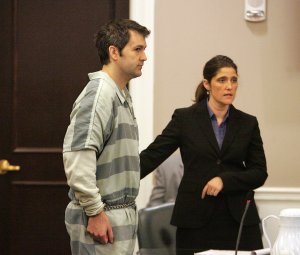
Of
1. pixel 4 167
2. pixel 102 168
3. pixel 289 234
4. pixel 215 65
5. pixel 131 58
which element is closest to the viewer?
pixel 289 234

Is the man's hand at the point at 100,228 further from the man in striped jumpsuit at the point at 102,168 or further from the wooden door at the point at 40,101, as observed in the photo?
the wooden door at the point at 40,101

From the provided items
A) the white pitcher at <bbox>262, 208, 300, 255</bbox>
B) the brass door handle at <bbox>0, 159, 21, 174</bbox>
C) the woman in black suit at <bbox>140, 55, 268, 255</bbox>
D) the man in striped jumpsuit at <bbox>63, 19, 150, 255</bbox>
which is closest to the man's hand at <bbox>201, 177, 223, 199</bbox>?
the woman in black suit at <bbox>140, 55, 268, 255</bbox>

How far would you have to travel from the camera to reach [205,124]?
283cm

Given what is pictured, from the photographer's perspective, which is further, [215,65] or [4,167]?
[4,167]

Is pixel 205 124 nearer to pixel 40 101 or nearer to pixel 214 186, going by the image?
pixel 214 186

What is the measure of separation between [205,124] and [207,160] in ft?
0.55

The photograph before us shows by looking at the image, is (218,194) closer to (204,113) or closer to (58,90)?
(204,113)

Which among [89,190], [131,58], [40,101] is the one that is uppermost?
[131,58]

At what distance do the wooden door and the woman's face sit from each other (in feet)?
4.89

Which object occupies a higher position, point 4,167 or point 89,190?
point 89,190

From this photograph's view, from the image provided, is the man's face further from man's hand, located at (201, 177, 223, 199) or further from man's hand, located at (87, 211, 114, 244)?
man's hand, located at (201, 177, 223, 199)

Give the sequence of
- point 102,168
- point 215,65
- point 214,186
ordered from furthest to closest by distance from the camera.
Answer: point 215,65 → point 214,186 → point 102,168

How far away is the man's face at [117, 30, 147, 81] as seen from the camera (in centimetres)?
226

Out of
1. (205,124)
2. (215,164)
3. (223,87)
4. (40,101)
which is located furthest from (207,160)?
(40,101)
